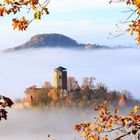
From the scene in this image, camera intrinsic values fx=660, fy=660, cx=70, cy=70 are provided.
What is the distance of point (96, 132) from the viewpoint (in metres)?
20.1

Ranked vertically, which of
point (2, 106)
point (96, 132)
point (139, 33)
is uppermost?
point (139, 33)

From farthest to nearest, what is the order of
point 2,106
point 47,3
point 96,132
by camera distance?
point 96,132, point 47,3, point 2,106

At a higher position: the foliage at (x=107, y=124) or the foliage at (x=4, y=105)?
the foliage at (x=4, y=105)

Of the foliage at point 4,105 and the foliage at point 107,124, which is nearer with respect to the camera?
the foliage at point 4,105

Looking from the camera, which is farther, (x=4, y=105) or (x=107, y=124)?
(x=107, y=124)

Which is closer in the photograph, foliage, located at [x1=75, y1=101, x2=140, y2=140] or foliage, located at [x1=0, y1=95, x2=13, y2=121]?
foliage, located at [x1=0, y1=95, x2=13, y2=121]

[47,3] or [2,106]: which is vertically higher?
[47,3]

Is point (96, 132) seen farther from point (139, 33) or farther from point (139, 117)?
point (139, 33)

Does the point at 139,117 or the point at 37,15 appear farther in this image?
the point at 139,117

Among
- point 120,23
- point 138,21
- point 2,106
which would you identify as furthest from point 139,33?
point 2,106

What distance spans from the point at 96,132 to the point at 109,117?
2.10 feet

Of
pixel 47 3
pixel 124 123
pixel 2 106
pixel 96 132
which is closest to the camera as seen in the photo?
pixel 2 106

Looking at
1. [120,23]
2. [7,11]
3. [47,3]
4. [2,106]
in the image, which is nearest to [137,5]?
[120,23]

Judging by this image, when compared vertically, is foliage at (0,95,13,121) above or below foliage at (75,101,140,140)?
above
